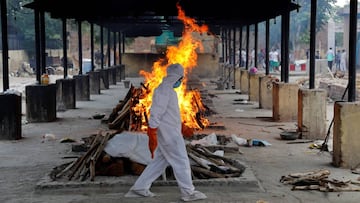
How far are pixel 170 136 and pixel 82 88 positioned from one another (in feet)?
57.1

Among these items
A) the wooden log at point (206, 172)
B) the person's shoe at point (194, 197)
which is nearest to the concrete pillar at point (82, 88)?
the wooden log at point (206, 172)

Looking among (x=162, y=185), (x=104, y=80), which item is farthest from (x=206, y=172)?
(x=104, y=80)

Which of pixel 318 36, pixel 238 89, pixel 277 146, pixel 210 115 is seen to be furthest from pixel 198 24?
pixel 318 36

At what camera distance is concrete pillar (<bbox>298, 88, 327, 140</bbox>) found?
14156 millimetres

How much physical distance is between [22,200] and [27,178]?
1464mm

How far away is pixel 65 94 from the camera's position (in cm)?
2180

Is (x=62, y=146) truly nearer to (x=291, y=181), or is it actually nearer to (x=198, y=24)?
(x=291, y=181)

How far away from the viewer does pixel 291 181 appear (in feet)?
31.0

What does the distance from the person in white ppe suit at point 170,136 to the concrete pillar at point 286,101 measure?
30.8ft

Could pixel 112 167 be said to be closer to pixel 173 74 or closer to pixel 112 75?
pixel 173 74

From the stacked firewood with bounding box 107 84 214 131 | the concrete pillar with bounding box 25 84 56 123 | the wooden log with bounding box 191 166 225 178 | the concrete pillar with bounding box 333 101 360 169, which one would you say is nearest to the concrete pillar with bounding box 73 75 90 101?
the concrete pillar with bounding box 25 84 56 123

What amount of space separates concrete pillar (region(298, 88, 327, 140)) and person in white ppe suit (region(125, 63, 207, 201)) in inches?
251

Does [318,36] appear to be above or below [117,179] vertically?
above

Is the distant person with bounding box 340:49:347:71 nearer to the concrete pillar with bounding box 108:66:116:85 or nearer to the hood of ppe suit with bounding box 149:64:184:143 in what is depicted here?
the concrete pillar with bounding box 108:66:116:85
